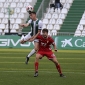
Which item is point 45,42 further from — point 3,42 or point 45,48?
point 3,42

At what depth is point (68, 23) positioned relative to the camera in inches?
1794

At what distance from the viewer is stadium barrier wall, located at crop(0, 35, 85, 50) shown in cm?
3534

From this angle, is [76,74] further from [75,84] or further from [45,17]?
[45,17]

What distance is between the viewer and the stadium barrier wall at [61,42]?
35344 mm

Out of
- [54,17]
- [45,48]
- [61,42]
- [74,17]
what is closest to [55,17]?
[54,17]

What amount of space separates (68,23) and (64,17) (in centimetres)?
102

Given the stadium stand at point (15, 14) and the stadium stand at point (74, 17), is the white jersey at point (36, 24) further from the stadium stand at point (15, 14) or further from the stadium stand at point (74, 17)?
the stadium stand at point (15, 14)

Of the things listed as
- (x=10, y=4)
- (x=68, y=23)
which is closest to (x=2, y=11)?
(x=10, y=4)

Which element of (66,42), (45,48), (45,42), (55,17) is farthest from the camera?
(55,17)

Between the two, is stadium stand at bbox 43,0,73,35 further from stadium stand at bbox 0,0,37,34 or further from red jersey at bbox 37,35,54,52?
red jersey at bbox 37,35,54,52

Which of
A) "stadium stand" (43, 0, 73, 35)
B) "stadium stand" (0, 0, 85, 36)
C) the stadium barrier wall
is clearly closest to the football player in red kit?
the stadium barrier wall

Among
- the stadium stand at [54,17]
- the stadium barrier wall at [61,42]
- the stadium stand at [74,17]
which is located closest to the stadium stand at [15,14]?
the stadium stand at [54,17]

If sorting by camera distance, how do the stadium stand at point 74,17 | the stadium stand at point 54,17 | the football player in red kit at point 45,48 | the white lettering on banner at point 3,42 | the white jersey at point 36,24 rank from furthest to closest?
the stadium stand at point 54,17 → the stadium stand at point 74,17 → the white lettering on banner at point 3,42 → the white jersey at point 36,24 → the football player in red kit at point 45,48

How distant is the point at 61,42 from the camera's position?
35812mm
